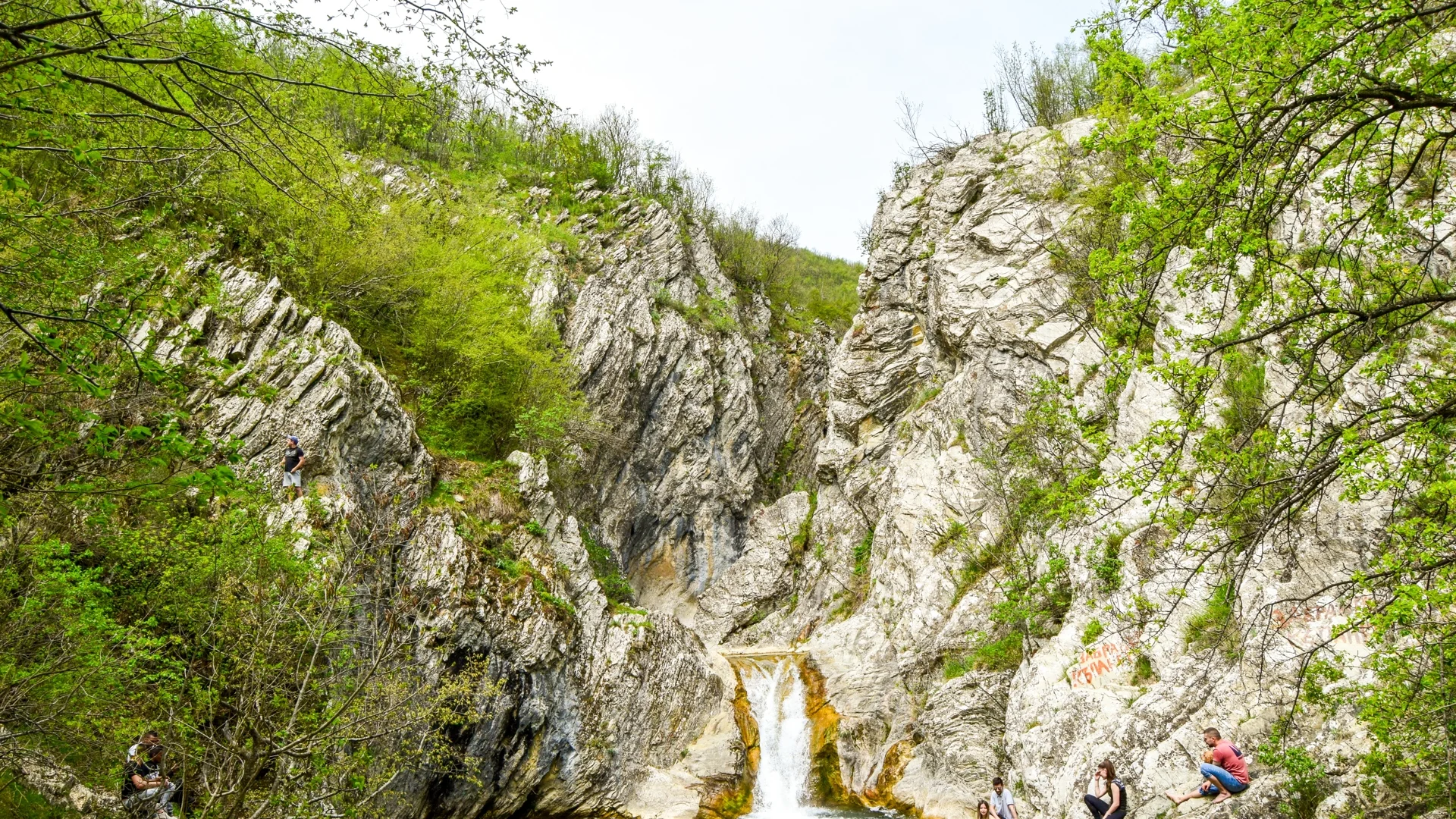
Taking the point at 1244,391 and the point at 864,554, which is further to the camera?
the point at 864,554

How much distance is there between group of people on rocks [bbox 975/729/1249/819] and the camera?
361 inches

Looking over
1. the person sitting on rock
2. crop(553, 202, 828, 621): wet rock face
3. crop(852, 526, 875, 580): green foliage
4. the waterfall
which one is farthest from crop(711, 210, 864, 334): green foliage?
the person sitting on rock

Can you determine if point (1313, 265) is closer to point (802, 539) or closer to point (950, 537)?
point (950, 537)

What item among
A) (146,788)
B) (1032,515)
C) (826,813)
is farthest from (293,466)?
(1032,515)

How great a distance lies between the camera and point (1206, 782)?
30.6 feet

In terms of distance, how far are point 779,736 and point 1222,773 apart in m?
12.7

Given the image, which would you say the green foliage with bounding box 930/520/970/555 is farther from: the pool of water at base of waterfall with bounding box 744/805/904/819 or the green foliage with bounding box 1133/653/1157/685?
the pool of water at base of waterfall with bounding box 744/805/904/819

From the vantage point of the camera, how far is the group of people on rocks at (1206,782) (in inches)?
361

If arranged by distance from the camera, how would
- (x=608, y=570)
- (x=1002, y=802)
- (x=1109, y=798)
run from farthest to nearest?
(x=608, y=570) < (x=1002, y=802) < (x=1109, y=798)

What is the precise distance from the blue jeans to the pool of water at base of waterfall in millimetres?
8375

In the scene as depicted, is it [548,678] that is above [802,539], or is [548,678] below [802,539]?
below

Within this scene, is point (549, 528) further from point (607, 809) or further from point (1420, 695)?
point (1420, 695)

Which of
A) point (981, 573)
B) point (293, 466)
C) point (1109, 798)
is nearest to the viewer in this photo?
point (1109, 798)

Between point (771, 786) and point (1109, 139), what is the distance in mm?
17305
